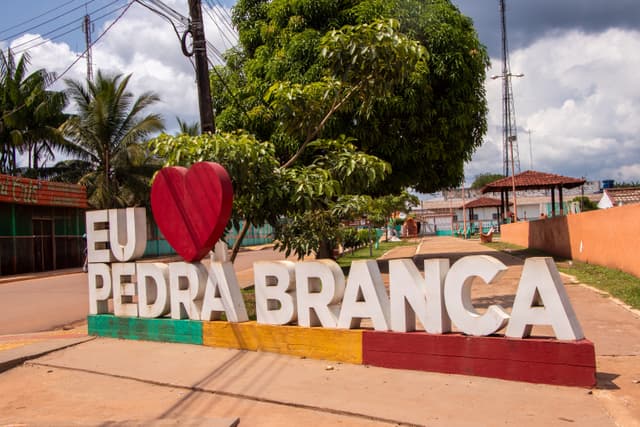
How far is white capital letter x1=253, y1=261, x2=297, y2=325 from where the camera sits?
251 inches

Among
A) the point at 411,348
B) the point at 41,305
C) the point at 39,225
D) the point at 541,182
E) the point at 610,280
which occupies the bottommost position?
the point at 41,305

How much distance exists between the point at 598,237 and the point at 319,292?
10853 millimetres

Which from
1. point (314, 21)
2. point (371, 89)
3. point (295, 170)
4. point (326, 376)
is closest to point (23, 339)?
point (295, 170)

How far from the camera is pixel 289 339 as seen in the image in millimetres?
6293

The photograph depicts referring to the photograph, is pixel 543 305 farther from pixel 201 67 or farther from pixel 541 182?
pixel 541 182

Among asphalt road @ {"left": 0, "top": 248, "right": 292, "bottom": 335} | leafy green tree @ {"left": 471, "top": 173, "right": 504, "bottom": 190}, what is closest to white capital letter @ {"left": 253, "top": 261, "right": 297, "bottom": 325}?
asphalt road @ {"left": 0, "top": 248, "right": 292, "bottom": 335}

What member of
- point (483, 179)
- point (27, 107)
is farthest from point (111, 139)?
point (483, 179)

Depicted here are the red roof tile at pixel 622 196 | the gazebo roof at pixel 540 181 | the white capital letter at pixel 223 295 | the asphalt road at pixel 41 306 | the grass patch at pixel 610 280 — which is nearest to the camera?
the white capital letter at pixel 223 295

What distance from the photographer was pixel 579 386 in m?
4.72

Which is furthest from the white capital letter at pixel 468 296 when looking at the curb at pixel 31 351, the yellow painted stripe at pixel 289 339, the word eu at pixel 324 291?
the curb at pixel 31 351

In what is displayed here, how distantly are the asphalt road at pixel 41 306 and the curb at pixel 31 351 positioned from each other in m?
2.29

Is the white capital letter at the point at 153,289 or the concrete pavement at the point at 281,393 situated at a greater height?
the white capital letter at the point at 153,289

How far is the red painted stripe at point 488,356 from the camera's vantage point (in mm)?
4730

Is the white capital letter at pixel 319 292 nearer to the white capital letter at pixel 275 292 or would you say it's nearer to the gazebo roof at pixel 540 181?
the white capital letter at pixel 275 292
